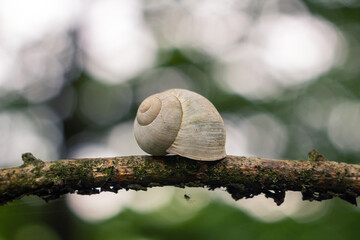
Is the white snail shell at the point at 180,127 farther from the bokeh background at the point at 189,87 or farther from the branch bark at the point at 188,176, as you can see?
the bokeh background at the point at 189,87

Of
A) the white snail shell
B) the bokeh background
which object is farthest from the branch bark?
the bokeh background

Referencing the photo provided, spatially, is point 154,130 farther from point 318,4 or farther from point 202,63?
point 318,4

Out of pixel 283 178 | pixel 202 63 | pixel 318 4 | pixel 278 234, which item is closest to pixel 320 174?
pixel 283 178

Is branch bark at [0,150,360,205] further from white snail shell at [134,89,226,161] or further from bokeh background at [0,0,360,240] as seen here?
bokeh background at [0,0,360,240]

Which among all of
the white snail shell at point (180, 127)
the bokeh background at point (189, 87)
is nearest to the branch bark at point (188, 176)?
the white snail shell at point (180, 127)

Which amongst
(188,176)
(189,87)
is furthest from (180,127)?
(189,87)

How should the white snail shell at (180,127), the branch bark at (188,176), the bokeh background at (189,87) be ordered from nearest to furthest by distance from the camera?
the branch bark at (188,176)
the white snail shell at (180,127)
the bokeh background at (189,87)

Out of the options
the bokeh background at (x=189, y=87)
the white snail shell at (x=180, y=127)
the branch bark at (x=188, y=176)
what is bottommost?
the branch bark at (x=188, y=176)

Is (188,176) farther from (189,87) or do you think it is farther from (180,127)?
(189,87)

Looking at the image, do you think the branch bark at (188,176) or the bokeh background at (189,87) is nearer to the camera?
the branch bark at (188,176)
